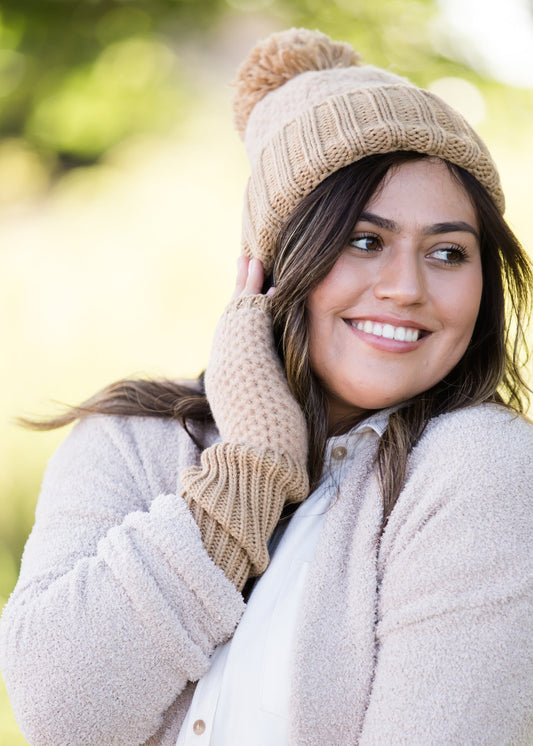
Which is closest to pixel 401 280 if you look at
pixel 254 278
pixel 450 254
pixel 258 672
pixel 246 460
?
pixel 450 254

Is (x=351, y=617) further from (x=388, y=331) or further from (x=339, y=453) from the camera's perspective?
(x=388, y=331)

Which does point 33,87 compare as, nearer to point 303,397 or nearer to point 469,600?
point 303,397

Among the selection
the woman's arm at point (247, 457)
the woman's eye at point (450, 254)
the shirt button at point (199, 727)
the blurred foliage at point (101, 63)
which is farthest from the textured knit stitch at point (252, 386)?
the blurred foliage at point (101, 63)

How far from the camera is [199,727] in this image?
4.35ft

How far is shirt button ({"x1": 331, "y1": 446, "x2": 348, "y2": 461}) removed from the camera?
1597 mm

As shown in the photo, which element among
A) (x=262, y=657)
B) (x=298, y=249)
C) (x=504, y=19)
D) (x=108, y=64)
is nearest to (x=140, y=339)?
(x=108, y=64)

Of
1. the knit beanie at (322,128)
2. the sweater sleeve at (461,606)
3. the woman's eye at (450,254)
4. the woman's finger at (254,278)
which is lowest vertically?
the sweater sleeve at (461,606)

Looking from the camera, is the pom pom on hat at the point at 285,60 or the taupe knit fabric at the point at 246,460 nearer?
the taupe knit fabric at the point at 246,460

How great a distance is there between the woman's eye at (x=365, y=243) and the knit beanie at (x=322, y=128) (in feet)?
0.47

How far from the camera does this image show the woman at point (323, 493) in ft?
4.02

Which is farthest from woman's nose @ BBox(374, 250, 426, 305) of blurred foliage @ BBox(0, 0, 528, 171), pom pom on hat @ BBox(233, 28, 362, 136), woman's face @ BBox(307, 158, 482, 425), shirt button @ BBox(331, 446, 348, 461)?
blurred foliage @ BBox(0, 0, 528, 171)

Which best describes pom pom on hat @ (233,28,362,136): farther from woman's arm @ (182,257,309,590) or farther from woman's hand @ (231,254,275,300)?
woman's arm @ (182,257,309,590)

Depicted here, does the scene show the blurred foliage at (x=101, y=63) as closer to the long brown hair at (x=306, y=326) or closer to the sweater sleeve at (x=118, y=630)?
the long brown hair at (x=306, y=326)

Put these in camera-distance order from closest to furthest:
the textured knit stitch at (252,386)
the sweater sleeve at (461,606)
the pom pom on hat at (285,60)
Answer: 1. the sweater sleeve at (461,606)
2. the textured knit stitch at (252,386)
3. the pom pom on hat at (285,60)
